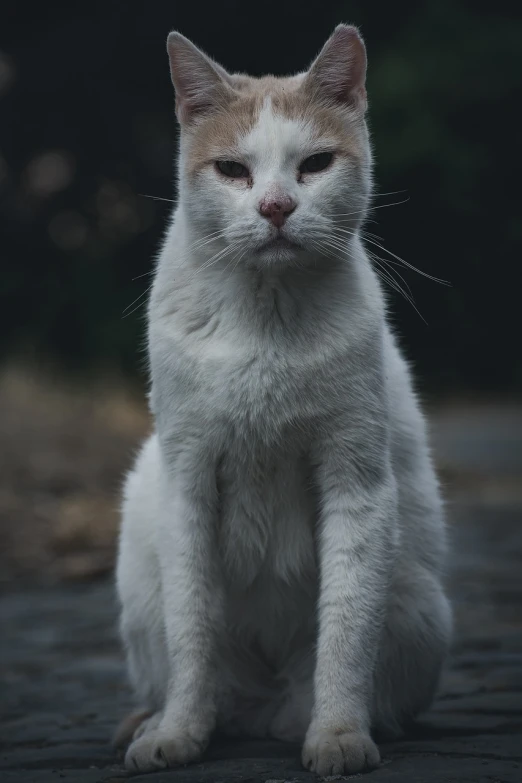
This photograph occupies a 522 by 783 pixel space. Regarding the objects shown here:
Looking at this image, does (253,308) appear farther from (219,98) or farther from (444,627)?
(444,627)

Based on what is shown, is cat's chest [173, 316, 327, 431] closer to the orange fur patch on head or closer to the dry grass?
the orange fur patch on head

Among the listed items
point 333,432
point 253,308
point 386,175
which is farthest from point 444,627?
point 386,175

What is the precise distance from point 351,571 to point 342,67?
1277mm

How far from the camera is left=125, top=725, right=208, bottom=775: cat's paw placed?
2436 mm

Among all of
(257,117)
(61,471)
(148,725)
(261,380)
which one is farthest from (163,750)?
(61,471)

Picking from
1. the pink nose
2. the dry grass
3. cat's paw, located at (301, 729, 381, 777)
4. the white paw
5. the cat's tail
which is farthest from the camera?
the dry grass

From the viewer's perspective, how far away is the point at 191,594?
8.55 feet

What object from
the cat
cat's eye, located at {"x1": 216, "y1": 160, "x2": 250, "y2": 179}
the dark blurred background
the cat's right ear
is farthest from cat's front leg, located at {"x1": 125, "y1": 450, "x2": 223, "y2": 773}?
the dark blurred background

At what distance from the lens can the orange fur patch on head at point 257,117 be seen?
8.54 ft

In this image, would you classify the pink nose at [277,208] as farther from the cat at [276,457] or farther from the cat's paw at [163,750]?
the cat's paw at [163,750]

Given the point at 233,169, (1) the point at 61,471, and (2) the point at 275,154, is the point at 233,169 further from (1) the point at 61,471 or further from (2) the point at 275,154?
(1) the point at 61,471

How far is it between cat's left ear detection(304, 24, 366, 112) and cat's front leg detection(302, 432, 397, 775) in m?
0.90

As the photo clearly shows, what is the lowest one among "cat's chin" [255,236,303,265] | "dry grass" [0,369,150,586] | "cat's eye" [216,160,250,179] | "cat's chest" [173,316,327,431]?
"dry grass" [0,369,150,586]

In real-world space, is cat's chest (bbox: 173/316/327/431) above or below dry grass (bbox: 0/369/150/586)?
above
